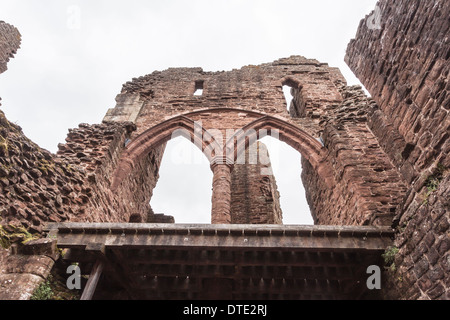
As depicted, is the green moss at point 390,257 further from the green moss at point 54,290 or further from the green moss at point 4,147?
the green moss at point 4,147

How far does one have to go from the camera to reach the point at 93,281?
3719mm

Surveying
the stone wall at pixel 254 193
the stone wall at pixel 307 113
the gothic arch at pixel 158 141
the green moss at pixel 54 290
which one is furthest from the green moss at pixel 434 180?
the stone wall at pixel 254 193

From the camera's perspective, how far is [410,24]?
3389mm

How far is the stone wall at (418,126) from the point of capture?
293 cm

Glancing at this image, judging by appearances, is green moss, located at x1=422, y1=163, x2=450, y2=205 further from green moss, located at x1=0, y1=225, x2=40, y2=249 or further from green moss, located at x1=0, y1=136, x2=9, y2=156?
green moss, located at x1=0, y1=136, x2=9, y2=156

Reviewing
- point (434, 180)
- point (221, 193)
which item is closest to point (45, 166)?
point (221, 193)

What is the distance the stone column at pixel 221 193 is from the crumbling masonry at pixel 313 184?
3cm

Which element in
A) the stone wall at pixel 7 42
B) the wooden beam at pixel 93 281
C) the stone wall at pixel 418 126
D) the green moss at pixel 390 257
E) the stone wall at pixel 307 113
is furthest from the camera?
the stone wall at pixel 7 42

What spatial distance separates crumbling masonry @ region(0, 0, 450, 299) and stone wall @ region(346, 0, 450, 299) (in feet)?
0.05

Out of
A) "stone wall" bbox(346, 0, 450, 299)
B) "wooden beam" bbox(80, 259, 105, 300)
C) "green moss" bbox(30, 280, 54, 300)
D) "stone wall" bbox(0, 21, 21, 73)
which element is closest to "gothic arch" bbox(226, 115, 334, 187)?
"stone wall" bbox(346, 0, 450, 299)

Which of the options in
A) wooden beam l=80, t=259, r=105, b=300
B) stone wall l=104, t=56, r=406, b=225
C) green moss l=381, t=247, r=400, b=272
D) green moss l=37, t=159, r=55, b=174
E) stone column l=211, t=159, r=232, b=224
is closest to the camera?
wooden beam l=80, t=259, r=105, b=300

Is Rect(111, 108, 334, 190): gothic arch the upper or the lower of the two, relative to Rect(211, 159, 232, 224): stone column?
upper

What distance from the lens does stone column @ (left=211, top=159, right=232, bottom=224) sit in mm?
6195
